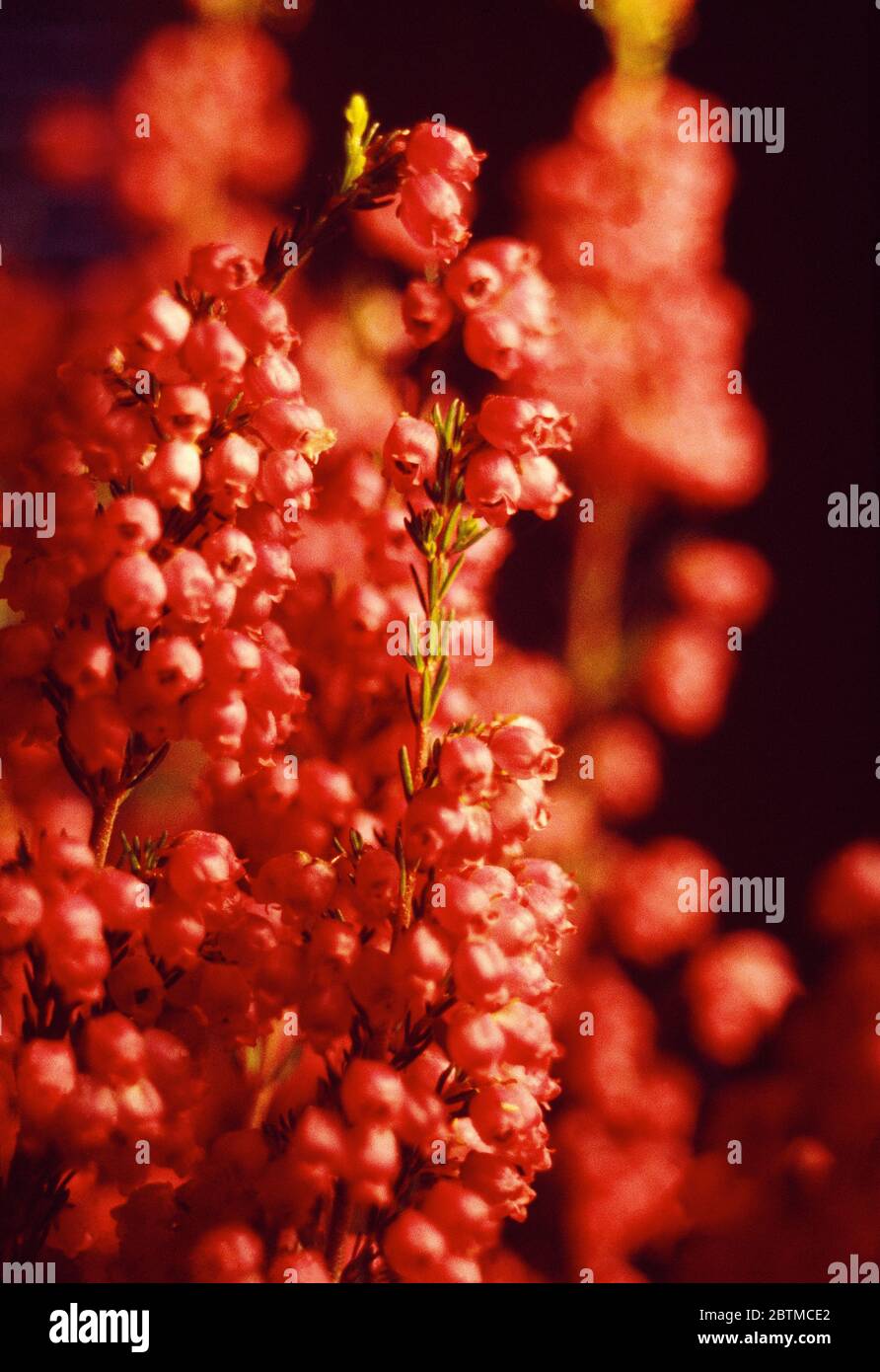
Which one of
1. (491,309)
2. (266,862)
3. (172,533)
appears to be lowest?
(266,862)

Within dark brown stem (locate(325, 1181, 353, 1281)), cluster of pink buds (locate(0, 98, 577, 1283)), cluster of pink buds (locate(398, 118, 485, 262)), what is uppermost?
cluster of pink buds (locate(398, 118, 485, 262))

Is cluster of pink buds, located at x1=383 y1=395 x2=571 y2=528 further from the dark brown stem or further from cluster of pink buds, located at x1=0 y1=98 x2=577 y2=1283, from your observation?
the dark brown stem

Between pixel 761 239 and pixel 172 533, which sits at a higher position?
pixel 761 239

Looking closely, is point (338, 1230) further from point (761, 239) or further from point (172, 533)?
point (761, 239)

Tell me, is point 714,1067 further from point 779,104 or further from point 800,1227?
point 779,104

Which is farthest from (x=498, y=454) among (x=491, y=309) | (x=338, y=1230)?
(x=338, y=1230)

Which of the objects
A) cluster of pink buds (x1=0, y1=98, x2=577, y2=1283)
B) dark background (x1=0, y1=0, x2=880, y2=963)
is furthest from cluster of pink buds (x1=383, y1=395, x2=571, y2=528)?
dark background (x1=0, y1=0, x2=880, y2=963)

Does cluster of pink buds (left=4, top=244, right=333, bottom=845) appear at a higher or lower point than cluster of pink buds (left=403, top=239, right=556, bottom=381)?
lower

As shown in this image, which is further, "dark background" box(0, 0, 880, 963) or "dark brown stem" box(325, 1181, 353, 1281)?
"dark background" box(0, 0, 880, 963)
